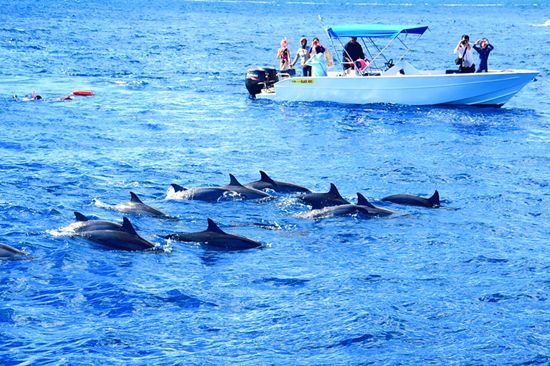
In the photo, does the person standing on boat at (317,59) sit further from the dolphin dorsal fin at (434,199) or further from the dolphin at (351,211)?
the dolphin at (351,211)

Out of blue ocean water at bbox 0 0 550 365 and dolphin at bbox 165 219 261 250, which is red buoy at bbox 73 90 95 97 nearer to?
blue ocean water at bbox 0 0 550 365

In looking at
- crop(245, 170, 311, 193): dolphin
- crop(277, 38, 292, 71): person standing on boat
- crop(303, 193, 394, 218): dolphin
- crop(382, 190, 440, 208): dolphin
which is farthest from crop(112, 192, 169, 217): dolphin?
crop(277, 38, 292, 71): person standing on boat

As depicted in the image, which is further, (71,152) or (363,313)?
(71,152)

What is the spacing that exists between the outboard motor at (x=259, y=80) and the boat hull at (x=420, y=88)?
2218mm

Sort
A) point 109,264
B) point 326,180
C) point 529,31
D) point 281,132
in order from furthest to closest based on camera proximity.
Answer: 1. point 529,31
2. point 281,132
3. point 326,180
4. point 109,264

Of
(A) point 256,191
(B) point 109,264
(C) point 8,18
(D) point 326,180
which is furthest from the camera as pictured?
(C) point 8,18

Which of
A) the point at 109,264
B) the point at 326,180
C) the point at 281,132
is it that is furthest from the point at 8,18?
the point at 109,264

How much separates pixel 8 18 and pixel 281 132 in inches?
3412

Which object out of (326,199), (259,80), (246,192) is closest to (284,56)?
(259,80)

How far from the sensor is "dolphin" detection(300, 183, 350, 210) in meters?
25.7

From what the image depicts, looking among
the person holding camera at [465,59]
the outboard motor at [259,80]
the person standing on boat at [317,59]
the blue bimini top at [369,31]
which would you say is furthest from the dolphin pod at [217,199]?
the outboard motor at [259,80]

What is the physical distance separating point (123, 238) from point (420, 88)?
24.2m

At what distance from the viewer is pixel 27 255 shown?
843 inches

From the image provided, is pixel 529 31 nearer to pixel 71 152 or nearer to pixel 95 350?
pixel 71 152
